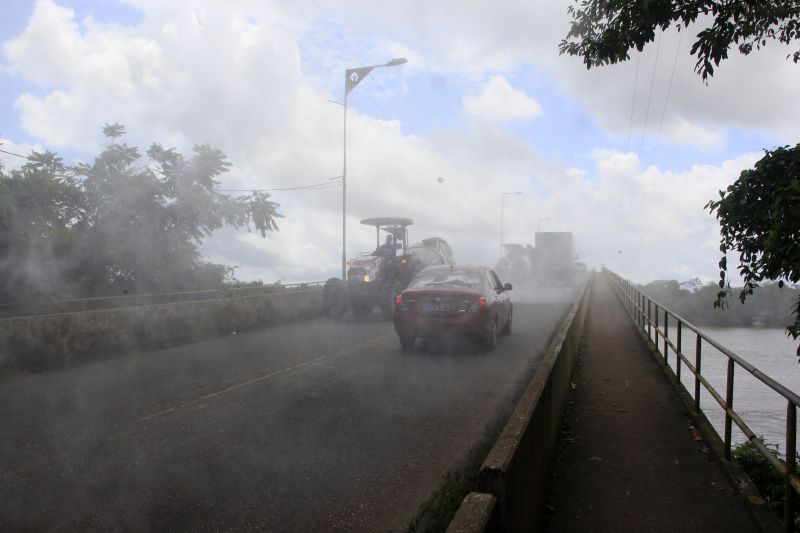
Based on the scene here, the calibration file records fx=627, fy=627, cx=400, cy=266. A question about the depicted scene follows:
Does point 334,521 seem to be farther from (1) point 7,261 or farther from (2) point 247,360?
(1) point 7,261

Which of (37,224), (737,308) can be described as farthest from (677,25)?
(737,308)

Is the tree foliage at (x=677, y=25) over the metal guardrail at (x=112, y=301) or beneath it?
over

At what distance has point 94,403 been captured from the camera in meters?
6.86

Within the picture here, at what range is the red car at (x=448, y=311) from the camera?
10367 millimetres

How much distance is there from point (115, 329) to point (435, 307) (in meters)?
5.48

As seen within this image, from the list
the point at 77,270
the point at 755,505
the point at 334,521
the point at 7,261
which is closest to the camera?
the point at 334,521

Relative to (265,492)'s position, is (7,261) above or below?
above

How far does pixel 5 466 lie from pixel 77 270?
1361 centimetres

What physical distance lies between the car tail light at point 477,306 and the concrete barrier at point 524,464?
15.1 feet

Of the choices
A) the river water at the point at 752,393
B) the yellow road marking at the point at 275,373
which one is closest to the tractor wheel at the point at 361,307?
the yellow road marking at the point at 275,373

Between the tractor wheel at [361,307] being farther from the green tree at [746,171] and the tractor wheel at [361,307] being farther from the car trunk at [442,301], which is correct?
the green tree at [746,171]

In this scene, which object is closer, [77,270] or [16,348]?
[16,348]

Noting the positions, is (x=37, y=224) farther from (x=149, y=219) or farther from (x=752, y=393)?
(x=752, y=393)

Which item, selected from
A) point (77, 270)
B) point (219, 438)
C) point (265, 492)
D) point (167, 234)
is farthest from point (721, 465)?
point (167, 234)
